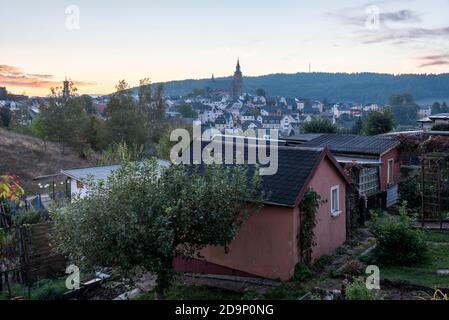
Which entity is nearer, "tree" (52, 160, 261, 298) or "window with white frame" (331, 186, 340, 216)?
"tree" (52, 160, 261, 298)

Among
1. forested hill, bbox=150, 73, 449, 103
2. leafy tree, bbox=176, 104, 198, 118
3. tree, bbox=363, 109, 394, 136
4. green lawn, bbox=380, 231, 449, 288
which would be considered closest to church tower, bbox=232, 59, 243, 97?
forested hill, bbox=150, 73, 449, 103

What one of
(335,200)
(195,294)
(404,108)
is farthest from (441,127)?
(404,108)

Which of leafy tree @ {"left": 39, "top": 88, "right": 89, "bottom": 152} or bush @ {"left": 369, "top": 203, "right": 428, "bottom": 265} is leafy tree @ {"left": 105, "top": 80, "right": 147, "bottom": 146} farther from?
bush @ {"left": 369, "top": 203, "right": 428, "bottom": 265}

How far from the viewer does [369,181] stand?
18.2 m

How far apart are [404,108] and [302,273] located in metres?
81.1

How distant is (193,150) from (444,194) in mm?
11826

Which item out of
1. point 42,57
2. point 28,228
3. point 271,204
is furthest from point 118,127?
point 271,204

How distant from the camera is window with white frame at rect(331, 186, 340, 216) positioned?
12998mm

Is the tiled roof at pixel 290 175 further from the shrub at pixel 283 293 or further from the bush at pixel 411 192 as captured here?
the bush at pixel 411 192

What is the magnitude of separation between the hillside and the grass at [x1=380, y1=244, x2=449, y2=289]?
90.0ft

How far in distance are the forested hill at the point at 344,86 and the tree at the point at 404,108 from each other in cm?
232

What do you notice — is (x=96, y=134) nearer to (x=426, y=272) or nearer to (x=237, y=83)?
(x=426, y=272)

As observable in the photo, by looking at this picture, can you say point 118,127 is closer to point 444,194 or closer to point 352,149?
point 352,149

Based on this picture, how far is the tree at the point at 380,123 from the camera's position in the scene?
1319 inches
